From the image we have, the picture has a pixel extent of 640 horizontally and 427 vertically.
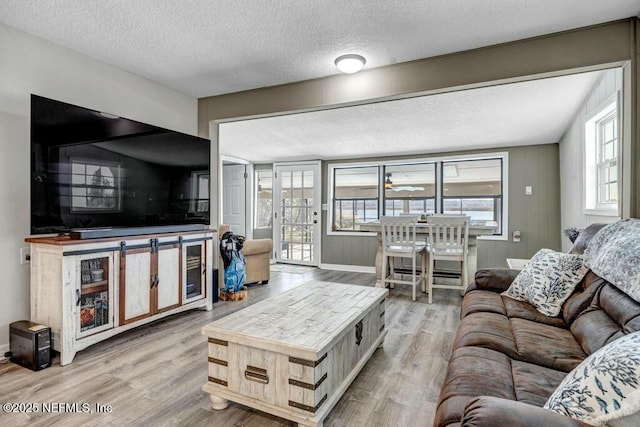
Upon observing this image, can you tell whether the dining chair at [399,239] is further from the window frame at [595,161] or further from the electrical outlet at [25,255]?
the electrical outlet at [25,255]

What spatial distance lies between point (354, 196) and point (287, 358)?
16.1 ft

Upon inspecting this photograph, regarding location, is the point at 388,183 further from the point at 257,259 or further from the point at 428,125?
the point at 257,259

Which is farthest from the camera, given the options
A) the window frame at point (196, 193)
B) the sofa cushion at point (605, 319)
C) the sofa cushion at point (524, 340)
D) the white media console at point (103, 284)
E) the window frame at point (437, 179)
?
the window frame at point (437, 179)

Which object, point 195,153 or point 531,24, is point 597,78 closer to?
point 531,24

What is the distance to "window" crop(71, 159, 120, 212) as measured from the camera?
247cm

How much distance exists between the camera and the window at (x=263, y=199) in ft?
22.8

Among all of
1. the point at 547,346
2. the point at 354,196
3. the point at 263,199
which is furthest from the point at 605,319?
the point at 263,199

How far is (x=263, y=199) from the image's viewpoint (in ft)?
23.0

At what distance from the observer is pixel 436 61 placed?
2.75m

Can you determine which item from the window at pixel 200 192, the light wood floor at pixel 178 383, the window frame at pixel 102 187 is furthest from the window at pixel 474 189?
the window frame at pixel 102 187

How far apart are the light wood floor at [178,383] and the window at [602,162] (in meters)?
1.83

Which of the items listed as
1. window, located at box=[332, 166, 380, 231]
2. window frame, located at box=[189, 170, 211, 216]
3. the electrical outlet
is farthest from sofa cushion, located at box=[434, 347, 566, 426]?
window, located at box=[332, 166, 380, 231]

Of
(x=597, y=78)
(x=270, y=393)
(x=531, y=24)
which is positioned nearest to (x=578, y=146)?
(x=597, y=78)

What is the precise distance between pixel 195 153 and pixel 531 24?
10.1 ft
